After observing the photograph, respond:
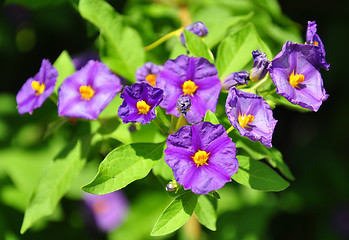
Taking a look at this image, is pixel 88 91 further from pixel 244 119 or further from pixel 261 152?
pixel 261 152

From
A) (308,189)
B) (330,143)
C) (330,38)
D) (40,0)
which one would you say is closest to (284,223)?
(308,189)

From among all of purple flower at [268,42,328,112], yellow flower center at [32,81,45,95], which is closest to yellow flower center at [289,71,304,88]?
purple flower at [268,42,328,112]

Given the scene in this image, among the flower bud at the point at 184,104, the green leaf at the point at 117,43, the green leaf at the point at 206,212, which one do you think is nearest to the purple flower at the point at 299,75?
the flower bud at the point at 184,104

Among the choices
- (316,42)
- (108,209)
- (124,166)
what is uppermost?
(316,42)

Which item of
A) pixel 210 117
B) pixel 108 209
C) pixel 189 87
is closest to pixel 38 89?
pixel 189 87

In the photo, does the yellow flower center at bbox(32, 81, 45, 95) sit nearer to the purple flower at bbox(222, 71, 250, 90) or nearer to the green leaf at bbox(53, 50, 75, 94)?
the green leaf at bbox(53, 50, 75, 94)

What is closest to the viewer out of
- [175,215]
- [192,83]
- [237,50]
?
[175,215]
